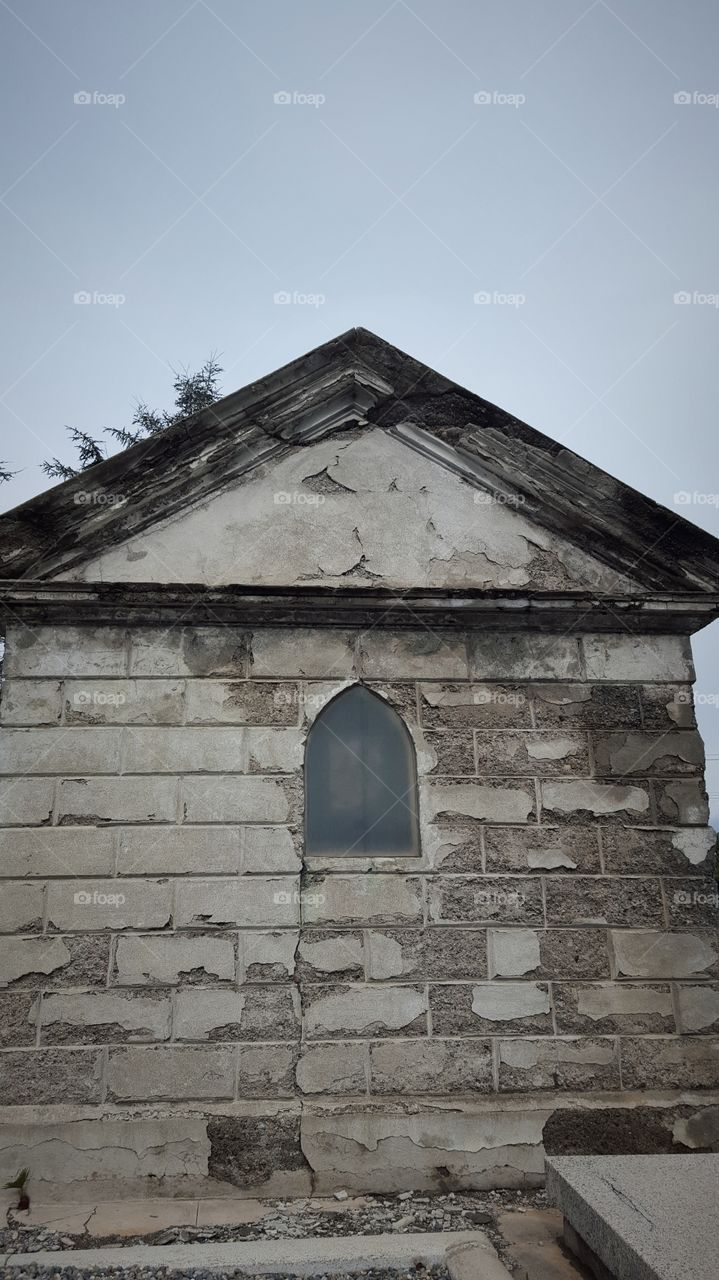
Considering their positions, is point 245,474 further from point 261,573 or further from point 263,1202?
point 263,1202

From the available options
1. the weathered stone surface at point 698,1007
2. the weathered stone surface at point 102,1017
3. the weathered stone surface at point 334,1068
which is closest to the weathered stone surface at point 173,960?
the weathered stone surface at point 102,1017

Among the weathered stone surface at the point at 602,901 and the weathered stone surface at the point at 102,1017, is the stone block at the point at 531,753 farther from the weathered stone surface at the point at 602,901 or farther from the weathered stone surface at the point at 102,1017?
the weathered stone surface at the point at 102,1017

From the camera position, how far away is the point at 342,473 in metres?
6.05

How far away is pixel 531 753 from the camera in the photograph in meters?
5.62

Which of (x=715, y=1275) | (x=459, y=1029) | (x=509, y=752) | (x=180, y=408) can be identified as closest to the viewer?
(x=715, y=1275)

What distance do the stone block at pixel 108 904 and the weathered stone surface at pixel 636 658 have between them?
11.1 ft

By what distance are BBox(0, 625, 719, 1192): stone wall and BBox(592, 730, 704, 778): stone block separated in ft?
0.05

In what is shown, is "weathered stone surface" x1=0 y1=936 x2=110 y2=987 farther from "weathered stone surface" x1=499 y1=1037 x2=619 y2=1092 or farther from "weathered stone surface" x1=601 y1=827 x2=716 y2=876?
"weathered stone surface" x1=601 y1=827 x2=716 y2=876

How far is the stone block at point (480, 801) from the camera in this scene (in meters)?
5.44

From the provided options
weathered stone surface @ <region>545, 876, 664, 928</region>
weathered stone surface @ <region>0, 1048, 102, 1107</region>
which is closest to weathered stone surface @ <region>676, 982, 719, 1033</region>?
weathered stone surface @ <region>545, 876, 664, 928</region>

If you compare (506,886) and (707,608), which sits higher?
(707,608)

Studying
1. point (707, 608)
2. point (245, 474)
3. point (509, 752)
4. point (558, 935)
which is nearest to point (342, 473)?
point (245, 474)

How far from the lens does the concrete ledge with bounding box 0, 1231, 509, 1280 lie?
149 inches

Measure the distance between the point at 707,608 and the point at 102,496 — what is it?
449 centimetres
